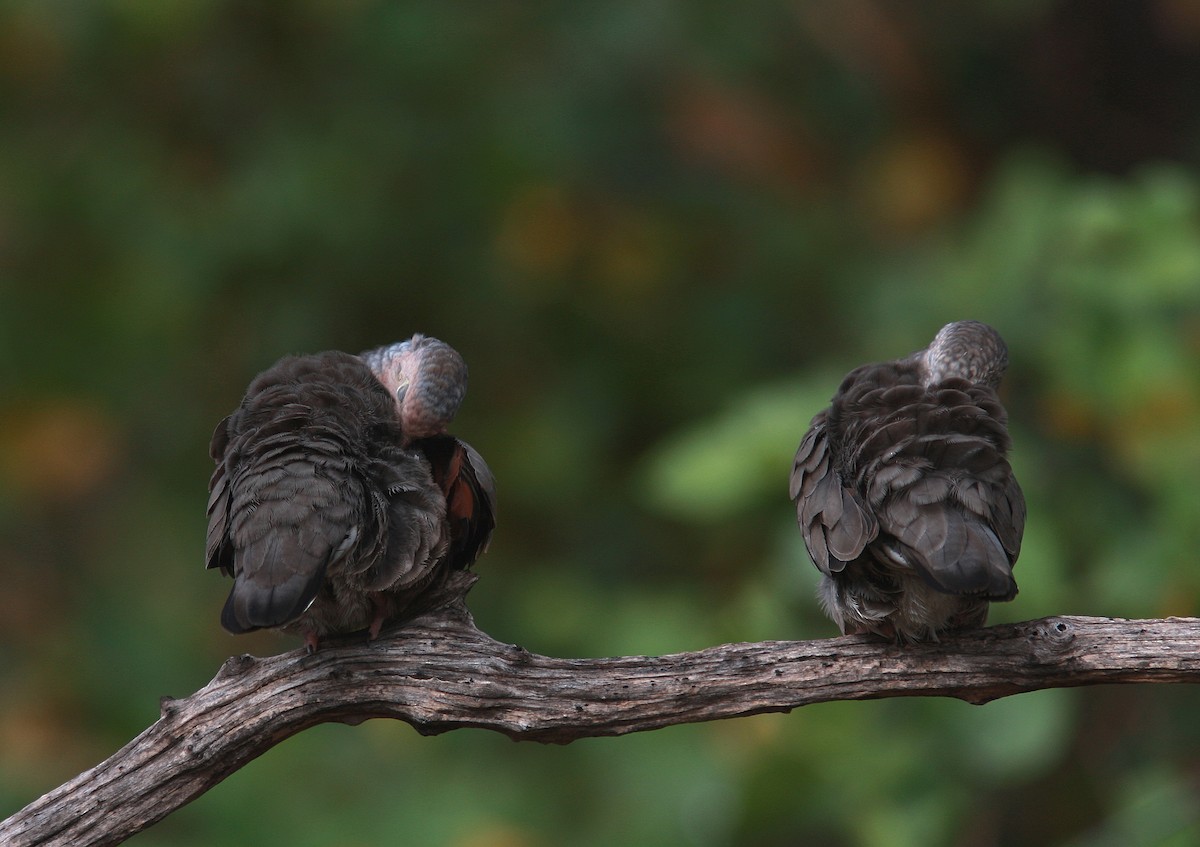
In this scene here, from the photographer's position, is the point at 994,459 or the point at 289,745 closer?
the point at 994,459

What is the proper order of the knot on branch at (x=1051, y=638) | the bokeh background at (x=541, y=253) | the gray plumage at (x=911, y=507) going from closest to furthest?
the gray plumage at (x=911, y=507) < the knot on branch at (x=1051, y=638) < the bokeh background at (x=541, y=253)

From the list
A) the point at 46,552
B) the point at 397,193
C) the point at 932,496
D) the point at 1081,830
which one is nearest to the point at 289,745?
the point at 46,552

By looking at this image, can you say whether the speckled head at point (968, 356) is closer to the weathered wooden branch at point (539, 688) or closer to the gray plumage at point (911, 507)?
the gray plumage at point (911, 507)

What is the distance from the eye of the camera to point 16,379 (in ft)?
26.0

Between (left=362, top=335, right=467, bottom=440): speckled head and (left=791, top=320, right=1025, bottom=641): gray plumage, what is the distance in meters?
1.08

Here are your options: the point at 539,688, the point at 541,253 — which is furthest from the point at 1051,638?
the point at 541,253

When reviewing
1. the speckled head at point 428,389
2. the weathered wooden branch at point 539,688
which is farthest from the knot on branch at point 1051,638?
the speckled head at point 428,389

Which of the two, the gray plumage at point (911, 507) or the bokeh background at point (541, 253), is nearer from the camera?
the gray plumage at point (911, 507)

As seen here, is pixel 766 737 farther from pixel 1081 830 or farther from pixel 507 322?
pixel 507 322

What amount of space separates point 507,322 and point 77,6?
2983 millimetres

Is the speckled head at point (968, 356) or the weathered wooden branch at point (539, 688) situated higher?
the speckled head at point (968, 356)

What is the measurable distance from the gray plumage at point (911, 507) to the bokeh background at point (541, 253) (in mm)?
2439

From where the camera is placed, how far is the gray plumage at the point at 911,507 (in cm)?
340

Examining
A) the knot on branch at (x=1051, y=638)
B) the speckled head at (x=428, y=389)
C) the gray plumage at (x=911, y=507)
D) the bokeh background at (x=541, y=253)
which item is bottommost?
the knot on branch at (x=1051, y=638)
